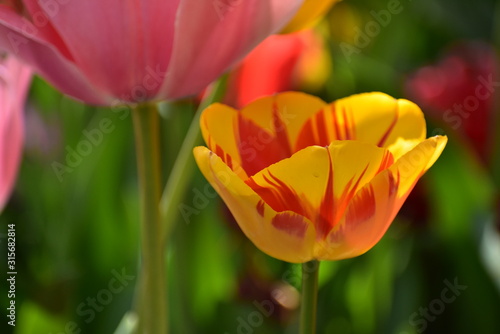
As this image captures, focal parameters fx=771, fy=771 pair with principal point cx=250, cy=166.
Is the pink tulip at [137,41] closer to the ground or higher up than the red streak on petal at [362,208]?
higher up

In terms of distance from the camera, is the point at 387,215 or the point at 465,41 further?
the point at 465,41

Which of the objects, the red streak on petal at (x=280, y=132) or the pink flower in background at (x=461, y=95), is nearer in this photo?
the red streak on petal at (x=280, y=132)

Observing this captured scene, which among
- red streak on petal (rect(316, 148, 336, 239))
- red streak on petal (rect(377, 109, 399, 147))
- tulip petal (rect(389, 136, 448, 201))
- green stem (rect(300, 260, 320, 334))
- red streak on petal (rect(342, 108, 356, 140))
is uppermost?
tulip petal (rect(389, 136, 448, 201))

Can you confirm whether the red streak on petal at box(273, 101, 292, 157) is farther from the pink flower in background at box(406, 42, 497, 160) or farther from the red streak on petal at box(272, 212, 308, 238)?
the pink flower in background at box(406, 42, 497, 160)

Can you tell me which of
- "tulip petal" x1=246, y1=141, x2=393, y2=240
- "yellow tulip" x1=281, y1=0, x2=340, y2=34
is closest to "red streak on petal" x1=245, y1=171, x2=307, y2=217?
"tulip petal" x1=246, y1=141, x2=393, y2=240

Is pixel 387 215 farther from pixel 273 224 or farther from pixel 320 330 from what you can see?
pixel 320 330

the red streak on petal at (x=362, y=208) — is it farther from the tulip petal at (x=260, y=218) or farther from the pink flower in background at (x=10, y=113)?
the pink flower in background at (x=10, y=113)

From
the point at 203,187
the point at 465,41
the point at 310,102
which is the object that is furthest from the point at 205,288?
the point at 465,41

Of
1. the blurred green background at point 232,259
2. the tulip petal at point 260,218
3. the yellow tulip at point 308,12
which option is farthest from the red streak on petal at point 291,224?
the blurred green background at point 232,259
